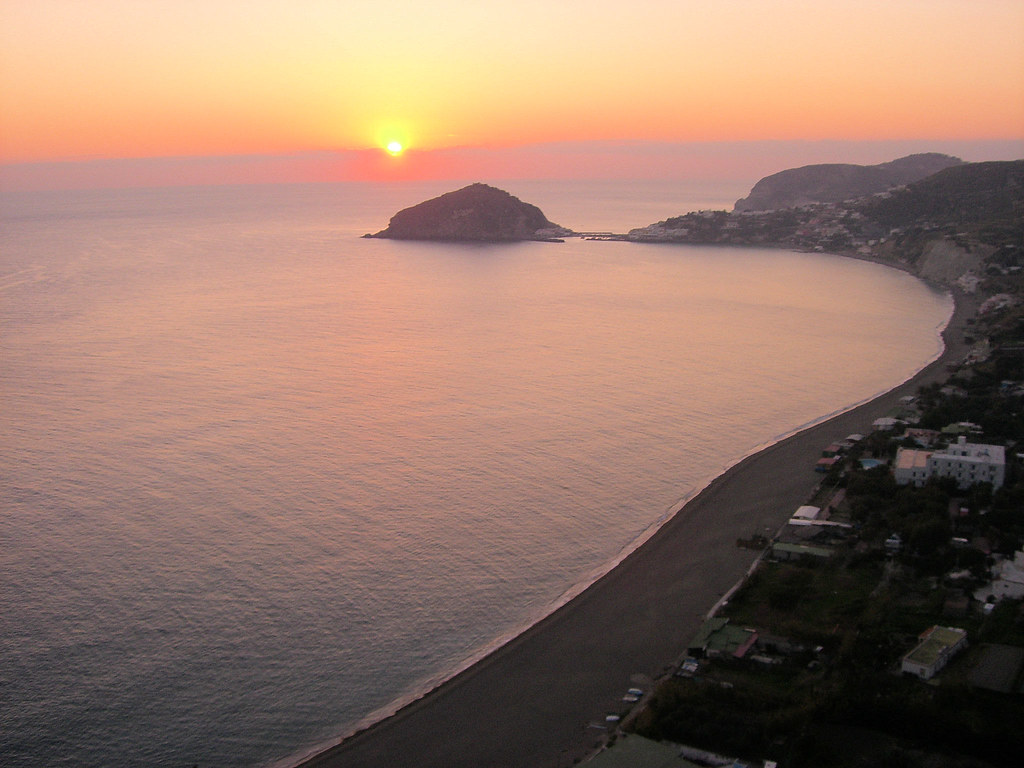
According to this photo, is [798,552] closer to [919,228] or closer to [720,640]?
[720,640]

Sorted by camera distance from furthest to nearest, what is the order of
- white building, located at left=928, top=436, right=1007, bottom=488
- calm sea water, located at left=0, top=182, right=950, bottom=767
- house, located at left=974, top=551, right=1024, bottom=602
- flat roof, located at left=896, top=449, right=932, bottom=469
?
1. flat roof, located at left=896, top=449, right=932, bottom=469
2. white building, located at left=928, top=436, right=1007, bottom=488
3. house, located at left=974, top=551, right=1024, bottom=602
4. calm sea water, located at left=0, top=182, right=950, bottom=767

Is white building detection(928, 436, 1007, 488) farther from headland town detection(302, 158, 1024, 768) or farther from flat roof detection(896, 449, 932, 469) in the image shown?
flat roof detection(896, 449, 932, 469)

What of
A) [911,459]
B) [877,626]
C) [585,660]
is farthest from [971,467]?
[585,660]

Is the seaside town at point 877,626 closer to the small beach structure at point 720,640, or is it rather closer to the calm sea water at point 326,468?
the small beach structure at point 720,640

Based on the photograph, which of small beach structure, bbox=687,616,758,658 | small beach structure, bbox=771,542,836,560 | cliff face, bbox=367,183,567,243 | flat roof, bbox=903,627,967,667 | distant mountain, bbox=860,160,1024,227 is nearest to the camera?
flat roof, bbox=903,627,967,667

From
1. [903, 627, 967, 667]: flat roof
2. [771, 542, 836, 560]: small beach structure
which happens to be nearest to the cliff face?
[771, 542, 836, 560]: small beach structure

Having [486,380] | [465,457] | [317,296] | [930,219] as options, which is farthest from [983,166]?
[465,457]

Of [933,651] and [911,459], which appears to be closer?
[933,651]

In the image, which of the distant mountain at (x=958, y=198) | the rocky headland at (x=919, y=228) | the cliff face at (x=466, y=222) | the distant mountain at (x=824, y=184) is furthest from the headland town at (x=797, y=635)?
the distant mountain at (x=824, y=184)
